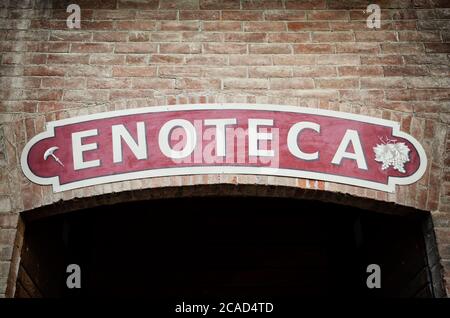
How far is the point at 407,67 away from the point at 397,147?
655 mm

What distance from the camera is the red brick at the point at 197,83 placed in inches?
148

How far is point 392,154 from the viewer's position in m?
3.56

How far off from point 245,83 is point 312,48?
1.90 ft

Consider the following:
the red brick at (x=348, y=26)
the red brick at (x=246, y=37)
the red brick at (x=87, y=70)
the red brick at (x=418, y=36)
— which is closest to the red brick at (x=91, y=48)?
the red brick at (x=87, y=70)

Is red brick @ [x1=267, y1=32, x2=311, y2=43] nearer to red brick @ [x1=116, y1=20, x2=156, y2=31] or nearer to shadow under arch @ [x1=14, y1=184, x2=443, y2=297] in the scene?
red brick @ [x1=116, y1=20, x2=156, y2=31]

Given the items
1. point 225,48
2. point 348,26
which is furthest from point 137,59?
point 348,26

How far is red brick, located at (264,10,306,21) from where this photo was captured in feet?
13.2

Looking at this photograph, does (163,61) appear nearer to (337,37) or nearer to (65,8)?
(65,8)

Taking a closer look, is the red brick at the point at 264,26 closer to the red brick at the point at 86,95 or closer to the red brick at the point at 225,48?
the red brick at the point at 225,48

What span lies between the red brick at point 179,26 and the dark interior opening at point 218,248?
1630mm

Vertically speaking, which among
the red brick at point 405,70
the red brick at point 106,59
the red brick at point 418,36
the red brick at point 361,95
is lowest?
the red brick at point 361,95

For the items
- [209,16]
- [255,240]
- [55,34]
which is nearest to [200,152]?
[209,16]

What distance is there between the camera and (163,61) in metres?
3.84
